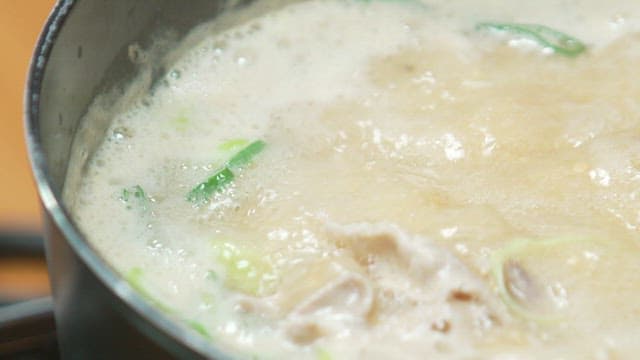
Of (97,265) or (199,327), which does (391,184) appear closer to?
(199,327)

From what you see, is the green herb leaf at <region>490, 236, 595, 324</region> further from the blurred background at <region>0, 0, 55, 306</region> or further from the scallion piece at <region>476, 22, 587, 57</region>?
the blurred background at <region>0, 0, 55, 306</region>

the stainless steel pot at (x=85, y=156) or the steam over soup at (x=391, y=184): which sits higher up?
the stainless steel pot at (x=85, y=156)

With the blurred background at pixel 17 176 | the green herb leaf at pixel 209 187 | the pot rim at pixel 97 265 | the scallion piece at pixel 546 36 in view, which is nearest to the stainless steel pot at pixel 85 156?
the pot rim at pixel 97 265

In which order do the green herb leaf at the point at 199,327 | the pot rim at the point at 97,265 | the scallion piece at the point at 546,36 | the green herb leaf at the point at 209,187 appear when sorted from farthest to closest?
the scallion piece at the point at 546,36 → the green herb leaf at the point at 209,187 → the green herb leaf at the point at 199,327 → the pot rim at the point at 97,265

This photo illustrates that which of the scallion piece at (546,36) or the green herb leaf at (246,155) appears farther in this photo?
the scallion piece at (546,36)

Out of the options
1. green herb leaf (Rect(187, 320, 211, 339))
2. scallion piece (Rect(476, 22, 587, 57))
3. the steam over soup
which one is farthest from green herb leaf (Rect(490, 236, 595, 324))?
scallion piece (Rect(476, 22, 587, 57))

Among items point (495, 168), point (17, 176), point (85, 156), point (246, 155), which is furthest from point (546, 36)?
point (17, 176)

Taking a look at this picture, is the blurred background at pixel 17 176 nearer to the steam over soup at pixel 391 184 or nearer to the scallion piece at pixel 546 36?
the steam over soup at pixel 391 184
